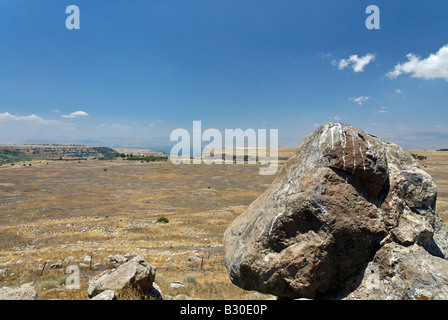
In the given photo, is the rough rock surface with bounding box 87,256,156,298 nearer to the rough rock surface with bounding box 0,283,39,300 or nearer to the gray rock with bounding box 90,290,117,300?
the gray rock with bounding box 90,290,117,300

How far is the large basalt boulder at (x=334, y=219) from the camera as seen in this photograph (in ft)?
18.4

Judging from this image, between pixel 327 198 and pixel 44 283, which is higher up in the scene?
pixel 327 198

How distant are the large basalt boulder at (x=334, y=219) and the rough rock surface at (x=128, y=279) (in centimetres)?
379

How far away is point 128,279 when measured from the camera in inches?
315

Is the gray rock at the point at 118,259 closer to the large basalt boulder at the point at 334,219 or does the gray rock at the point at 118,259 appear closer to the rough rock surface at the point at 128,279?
the rough rock surface at the point at 128,279

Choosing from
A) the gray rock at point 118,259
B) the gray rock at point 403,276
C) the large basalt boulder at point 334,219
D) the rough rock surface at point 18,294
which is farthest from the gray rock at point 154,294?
the gray rock at point 403,276

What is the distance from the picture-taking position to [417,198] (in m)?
6.43

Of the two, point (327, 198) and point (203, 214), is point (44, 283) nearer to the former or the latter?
point (327, 198)

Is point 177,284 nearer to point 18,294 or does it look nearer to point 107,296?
point 107,296

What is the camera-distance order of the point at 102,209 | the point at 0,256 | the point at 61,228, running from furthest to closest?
the point at 102,209
the point at 61,228
the point at 0,256

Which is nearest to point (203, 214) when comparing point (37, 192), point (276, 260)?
point (276, 260)

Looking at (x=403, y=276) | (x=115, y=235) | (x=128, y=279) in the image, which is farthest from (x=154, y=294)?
(x=115, y=235)

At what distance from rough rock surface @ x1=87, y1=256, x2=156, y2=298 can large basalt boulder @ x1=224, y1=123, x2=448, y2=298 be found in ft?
12.4
